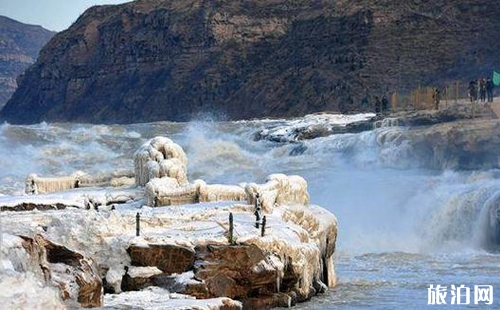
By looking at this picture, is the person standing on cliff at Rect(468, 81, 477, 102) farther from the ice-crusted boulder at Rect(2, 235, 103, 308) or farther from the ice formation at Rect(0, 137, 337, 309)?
the ice-crusted boulder at Rect(2, 235, 103, 308)

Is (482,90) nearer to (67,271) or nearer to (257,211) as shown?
(257,211)

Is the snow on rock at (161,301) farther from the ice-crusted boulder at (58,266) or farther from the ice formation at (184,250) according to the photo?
the ice-crusted boulder at (58,266)

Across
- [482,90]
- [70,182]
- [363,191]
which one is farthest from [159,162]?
[482,90]

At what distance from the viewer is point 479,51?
104750 millimetres

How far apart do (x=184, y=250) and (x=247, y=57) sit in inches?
4377

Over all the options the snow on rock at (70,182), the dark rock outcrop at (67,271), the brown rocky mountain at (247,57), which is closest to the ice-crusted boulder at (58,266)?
the dark rock outcrop at (67,271)

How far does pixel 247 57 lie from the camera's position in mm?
130500

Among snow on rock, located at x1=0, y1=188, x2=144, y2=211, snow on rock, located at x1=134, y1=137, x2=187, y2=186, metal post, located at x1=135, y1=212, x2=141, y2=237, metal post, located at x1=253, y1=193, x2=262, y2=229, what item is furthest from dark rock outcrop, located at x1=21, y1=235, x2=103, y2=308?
snow on rock, located at x1=134, y1=137, x2=187, y2=186

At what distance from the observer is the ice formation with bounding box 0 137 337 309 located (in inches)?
675

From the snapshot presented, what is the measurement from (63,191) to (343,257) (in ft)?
26.7

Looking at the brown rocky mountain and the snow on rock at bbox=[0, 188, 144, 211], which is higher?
the brown rocky mountain

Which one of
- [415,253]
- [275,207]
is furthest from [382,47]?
[275,207]

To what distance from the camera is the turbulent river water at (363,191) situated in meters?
26.3

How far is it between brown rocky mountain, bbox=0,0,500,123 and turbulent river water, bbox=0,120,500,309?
2943 cm
